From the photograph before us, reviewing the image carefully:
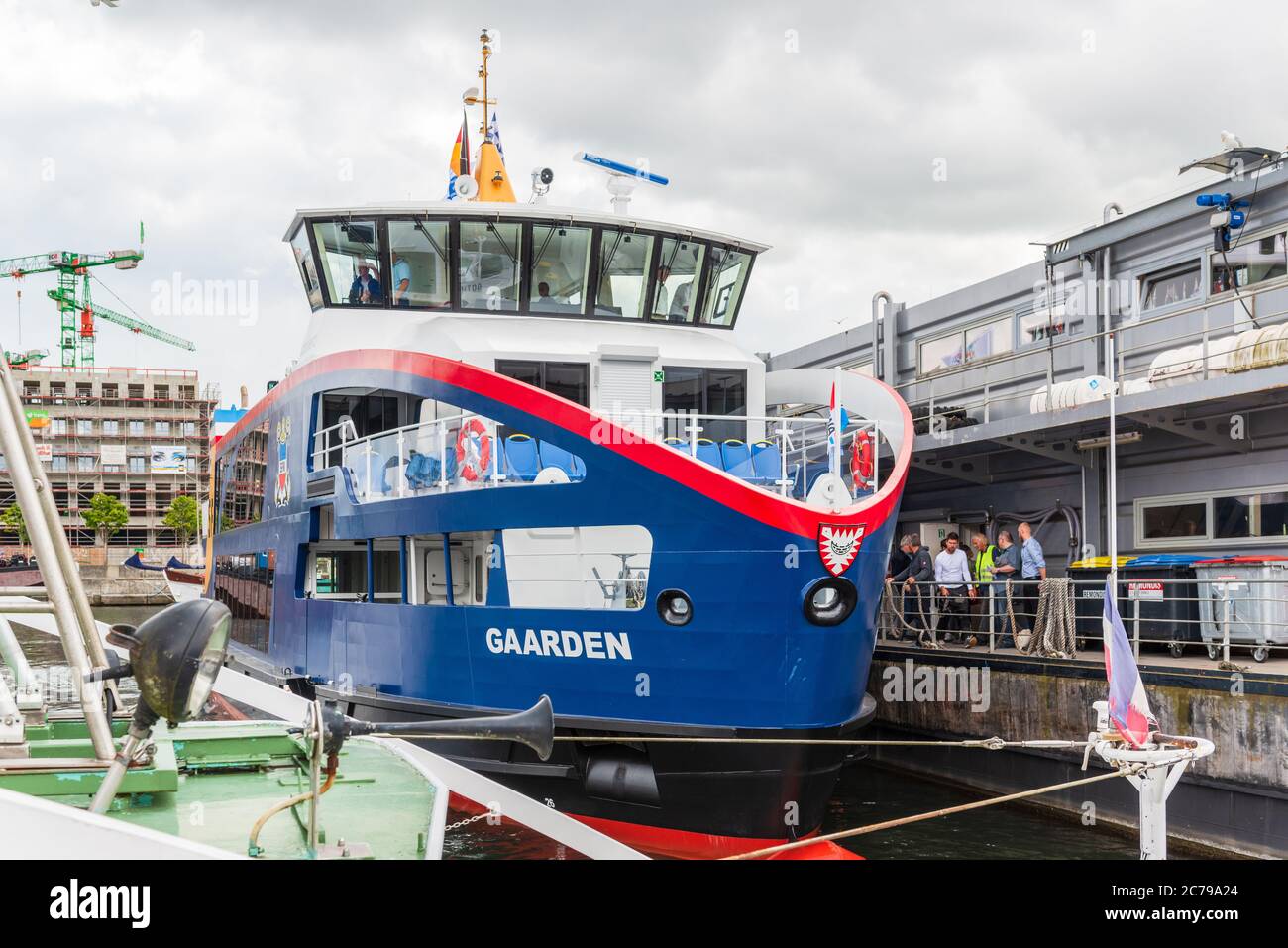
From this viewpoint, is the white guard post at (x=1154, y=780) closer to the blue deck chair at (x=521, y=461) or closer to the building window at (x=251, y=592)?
the blue deck chair at (x=521, y=461)

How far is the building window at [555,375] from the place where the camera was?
1208 centimetres

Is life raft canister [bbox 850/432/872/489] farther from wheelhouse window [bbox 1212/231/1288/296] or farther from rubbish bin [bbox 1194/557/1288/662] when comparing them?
wheelhouse window [bbox 1212/231/1288/296]

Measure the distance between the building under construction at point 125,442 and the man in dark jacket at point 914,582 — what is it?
69.7 meters

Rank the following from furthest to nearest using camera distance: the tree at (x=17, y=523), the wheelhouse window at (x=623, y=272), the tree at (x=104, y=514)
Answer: the tree at (x=104, y=514) < the tree at (x=17, y=523) < the wheelhouse window at (x=623, y=272)

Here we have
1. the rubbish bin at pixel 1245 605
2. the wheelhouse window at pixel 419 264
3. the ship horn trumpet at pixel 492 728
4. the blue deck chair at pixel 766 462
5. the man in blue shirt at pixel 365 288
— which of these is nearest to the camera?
the ship horn trumpet at pixel 492 728

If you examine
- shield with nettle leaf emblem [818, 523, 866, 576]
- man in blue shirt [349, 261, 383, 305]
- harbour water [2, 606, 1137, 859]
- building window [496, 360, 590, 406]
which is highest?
man in blue shirt [349, 261, 383, 305]

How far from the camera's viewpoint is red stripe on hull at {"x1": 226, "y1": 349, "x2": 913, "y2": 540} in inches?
344

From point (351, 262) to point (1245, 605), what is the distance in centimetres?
1052

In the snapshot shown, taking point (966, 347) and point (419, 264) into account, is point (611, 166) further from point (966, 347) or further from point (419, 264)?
point (966, 347)

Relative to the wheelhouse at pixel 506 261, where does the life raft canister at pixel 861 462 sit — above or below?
below

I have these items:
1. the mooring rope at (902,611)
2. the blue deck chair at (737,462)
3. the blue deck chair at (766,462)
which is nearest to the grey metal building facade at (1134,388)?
the mooring rope at (902,611)

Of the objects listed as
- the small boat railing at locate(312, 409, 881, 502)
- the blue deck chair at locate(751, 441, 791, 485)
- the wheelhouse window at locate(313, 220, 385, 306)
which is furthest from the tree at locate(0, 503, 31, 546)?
the blue deck chair at locate(751, 441, 791, 485)

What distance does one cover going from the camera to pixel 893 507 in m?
9.60

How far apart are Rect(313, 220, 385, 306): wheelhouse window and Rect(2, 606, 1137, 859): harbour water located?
5.26 m
